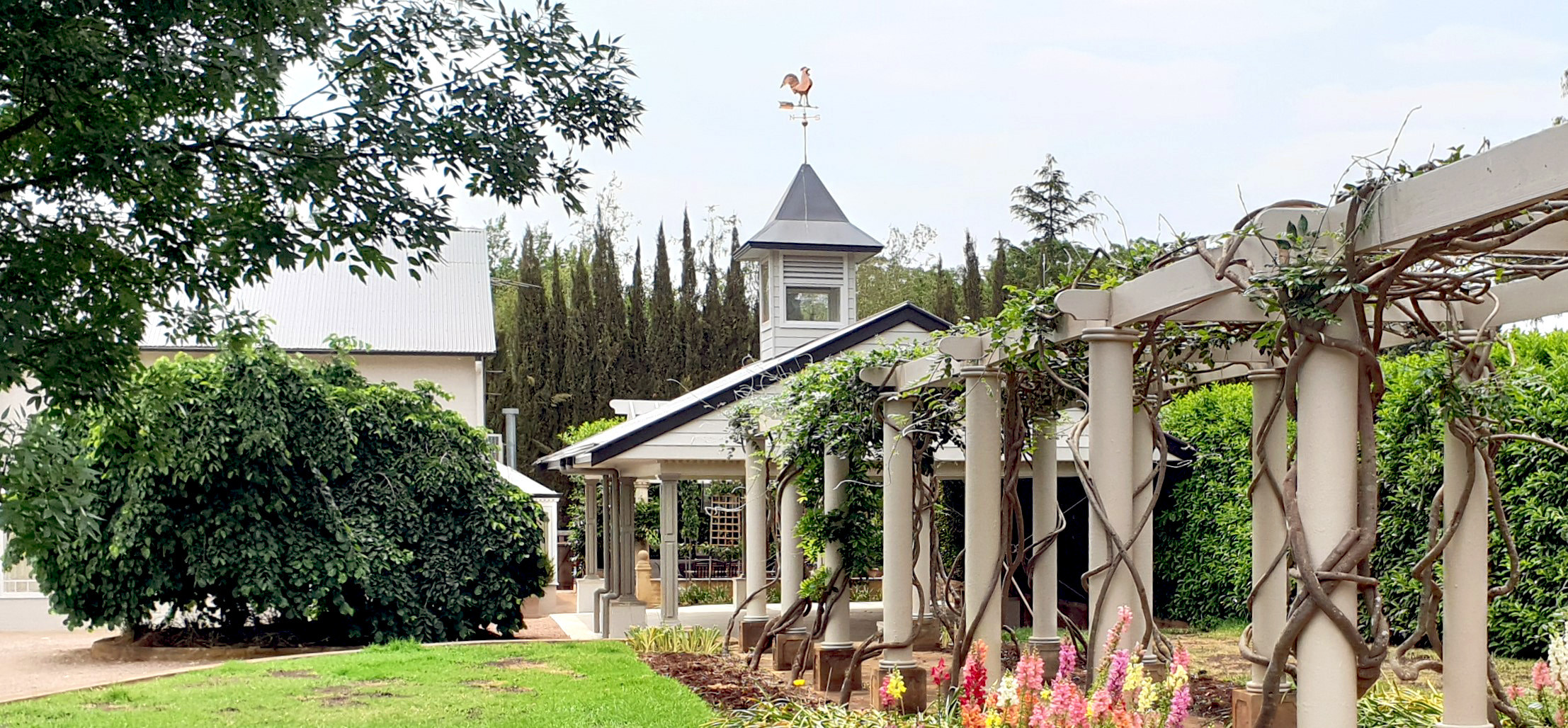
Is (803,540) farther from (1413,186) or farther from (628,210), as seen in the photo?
(628,210)

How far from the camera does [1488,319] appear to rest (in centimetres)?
632

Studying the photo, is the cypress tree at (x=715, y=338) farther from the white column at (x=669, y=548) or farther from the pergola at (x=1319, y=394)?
the pergola at (x=1319, y=394)

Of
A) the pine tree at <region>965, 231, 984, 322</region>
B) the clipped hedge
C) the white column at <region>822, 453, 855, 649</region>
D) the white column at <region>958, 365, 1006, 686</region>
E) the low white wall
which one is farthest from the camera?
the pine tree at <region>965, 231, 984, 322</region>

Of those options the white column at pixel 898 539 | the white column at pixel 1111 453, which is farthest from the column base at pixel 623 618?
the white column at pixel 1111 453

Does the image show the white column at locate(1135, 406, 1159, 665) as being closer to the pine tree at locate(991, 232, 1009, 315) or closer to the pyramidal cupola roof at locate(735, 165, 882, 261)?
the pyramidal cupola roof at locate(735, 165, 882, 261)

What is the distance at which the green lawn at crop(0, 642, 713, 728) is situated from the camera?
9523mm

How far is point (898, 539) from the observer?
930cm

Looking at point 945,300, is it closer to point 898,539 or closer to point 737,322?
point 737,322

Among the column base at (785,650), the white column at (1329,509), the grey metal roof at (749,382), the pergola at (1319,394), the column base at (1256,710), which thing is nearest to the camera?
the pergola at (1319,394)

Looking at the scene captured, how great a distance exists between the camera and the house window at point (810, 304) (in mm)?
18391

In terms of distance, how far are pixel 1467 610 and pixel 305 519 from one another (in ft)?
41.2

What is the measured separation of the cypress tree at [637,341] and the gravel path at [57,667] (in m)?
20.8

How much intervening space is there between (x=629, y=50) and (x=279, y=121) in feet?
5.14

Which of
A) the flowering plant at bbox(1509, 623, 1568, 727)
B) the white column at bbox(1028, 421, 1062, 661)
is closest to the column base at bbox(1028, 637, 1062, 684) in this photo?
the white column at bbox(1028, 421, 1062, 661)
